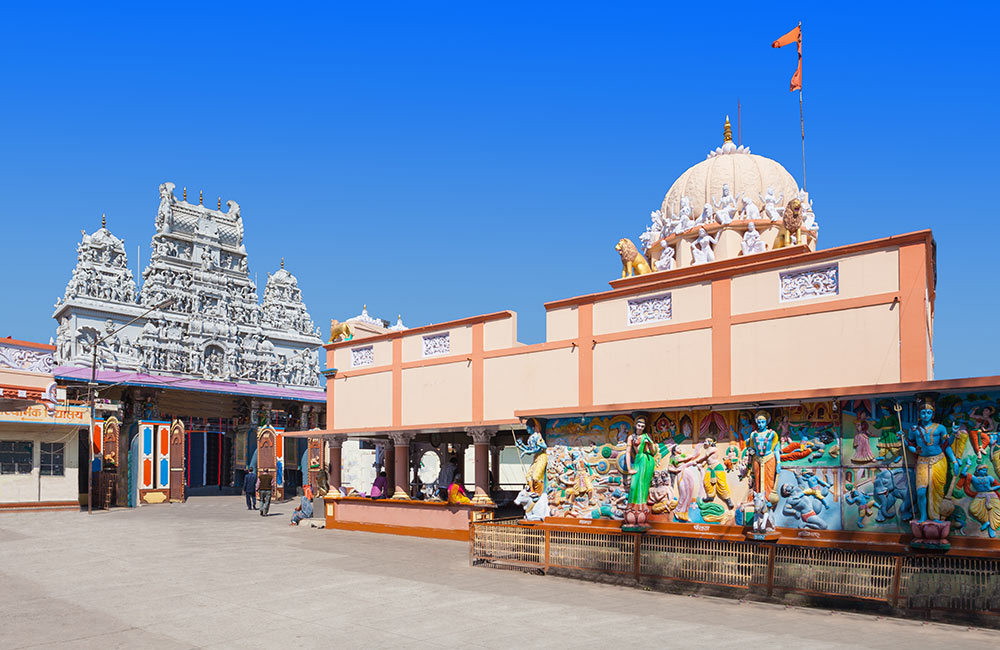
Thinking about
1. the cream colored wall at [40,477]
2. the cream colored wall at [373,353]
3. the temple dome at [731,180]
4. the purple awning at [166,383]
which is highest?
the temple dome at [731,180]

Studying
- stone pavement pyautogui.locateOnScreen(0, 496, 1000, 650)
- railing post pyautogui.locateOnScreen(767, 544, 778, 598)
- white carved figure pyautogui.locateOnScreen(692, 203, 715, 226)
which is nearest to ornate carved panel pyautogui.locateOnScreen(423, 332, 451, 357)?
stone pavement pyautogui.locateOnScreen(0, 496, 1000, 650)

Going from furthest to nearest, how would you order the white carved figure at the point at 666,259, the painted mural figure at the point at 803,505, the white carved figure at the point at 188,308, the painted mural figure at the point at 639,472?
1. the white carved figure at the point at 188,308
2. the white carved figure at the point at 666,259
3. the painted mural figure at the point at 639,472
4. the painted mural figure at the point at 803,505

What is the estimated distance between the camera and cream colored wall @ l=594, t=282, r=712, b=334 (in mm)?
18234

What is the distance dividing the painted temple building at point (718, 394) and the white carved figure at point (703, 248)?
7 cm

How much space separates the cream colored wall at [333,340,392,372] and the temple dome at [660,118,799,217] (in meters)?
9.59

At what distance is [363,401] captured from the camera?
25.8 metres

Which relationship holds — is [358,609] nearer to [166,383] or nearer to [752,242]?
[752,242]

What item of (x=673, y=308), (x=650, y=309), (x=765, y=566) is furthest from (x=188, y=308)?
(x=765, y=566)

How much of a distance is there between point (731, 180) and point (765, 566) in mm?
14766

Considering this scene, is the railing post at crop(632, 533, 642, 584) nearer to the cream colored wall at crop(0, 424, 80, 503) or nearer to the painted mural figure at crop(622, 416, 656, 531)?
the painted mural figure at crop(622, 416, 656, 531)

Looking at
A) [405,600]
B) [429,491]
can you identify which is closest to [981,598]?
[405,600]

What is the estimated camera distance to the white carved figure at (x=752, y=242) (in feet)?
72.4

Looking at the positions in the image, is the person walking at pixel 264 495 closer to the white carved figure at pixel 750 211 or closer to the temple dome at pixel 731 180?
the temple dome at pixel 731 180

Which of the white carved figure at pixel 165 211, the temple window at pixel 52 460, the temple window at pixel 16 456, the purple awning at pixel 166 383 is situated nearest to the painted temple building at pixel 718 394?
the temple window at pixel 52 460
